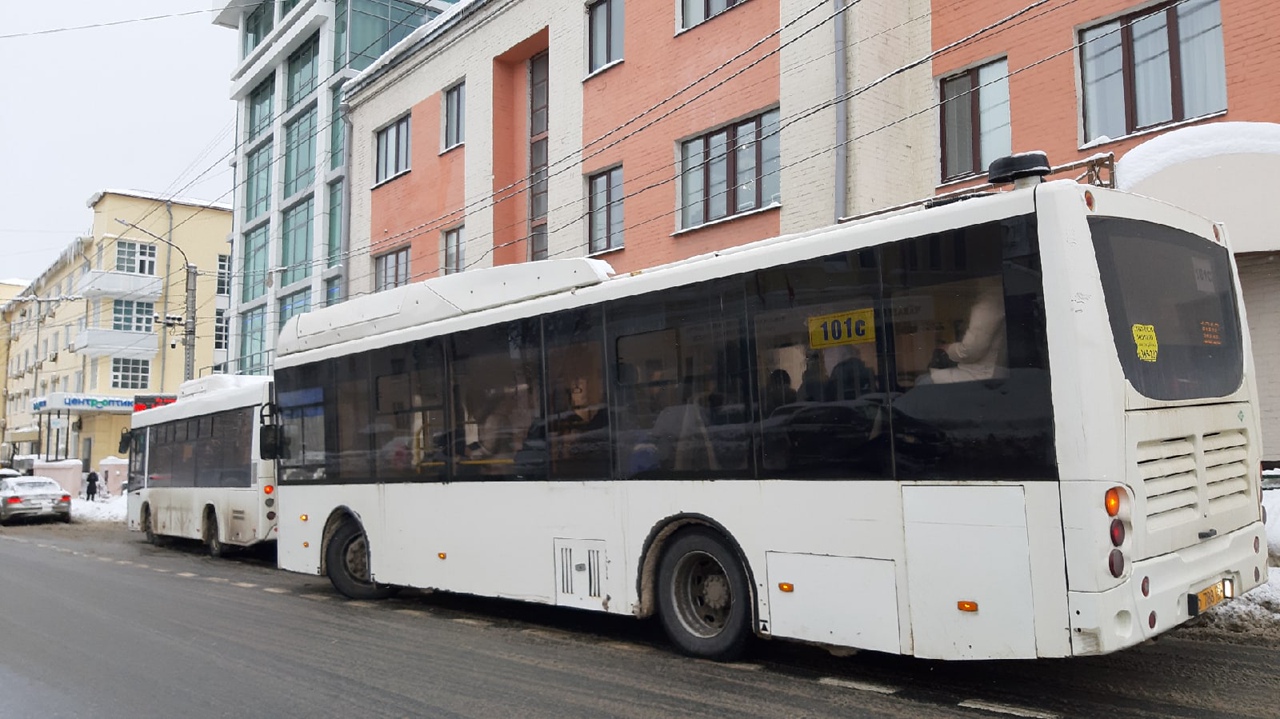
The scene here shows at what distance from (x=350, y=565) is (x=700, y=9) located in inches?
451

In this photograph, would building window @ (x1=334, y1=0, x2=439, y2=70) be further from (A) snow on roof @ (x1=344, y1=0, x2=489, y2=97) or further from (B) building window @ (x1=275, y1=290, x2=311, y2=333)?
(B) building window @ (x1=275, y1=290, x2=311, y2=333)

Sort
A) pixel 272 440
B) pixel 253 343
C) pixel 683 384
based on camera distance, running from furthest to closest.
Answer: pixel 253 343, pixel 272 440, pixel 683 384

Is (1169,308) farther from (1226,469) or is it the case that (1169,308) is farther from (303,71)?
(303,71)

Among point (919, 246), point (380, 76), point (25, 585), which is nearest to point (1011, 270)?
point (919, 246)

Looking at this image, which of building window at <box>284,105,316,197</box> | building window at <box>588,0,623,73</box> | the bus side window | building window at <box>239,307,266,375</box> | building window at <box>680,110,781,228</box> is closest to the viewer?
the bus side window

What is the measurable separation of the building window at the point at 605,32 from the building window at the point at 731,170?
305cm

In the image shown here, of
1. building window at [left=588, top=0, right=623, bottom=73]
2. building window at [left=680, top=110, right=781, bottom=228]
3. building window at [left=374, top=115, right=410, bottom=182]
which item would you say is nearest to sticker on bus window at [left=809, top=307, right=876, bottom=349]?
building window at [left=680, top=110, right=781, bottom=228]

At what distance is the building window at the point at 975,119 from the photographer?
46.4ft

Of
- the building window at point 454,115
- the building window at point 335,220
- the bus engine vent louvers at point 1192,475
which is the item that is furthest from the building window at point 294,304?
the bus engine vent louvers at point 1192,475

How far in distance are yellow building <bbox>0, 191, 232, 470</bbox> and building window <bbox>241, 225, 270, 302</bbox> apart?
16.1 m

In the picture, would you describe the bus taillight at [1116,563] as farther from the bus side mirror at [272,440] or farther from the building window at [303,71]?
the building window at [303,71]

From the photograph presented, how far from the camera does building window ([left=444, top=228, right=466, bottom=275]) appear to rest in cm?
2367

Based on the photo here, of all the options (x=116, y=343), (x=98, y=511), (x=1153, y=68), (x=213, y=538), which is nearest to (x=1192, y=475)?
(x=1153, y=68)

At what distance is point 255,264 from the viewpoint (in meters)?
39.1
